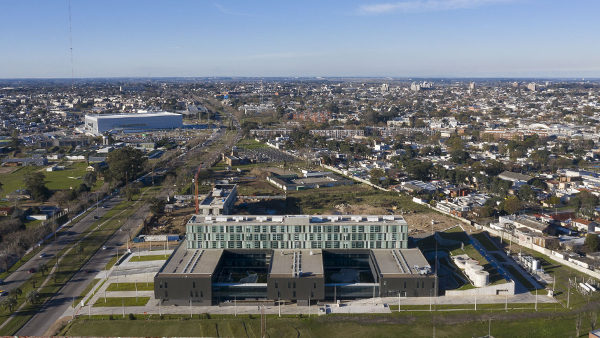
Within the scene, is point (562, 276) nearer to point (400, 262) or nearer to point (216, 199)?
point (400, 262)

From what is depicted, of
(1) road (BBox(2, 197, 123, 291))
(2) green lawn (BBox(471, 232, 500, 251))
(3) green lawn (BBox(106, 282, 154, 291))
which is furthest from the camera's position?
(2) green lawn (BBox(471, 232, 500, 251))

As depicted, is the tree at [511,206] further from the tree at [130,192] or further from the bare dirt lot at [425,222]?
the tree at [130,192]

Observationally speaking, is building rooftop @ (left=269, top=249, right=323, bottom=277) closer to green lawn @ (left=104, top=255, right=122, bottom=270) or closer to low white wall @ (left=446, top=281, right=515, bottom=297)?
low white wall @ (left=446, top=281, right=515, bottom=297)

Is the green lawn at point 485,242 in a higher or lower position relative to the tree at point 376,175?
lower

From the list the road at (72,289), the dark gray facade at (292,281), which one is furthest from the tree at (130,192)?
the dark gray facade at (292,281)

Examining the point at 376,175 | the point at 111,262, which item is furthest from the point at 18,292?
the point at 376,175

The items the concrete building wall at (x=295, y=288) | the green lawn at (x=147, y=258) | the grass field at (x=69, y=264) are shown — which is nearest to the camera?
the grass field at (x=69, y=264)

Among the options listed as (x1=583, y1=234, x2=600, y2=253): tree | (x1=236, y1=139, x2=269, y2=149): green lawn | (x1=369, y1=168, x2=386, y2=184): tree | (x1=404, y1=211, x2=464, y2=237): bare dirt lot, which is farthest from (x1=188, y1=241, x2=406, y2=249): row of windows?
(x1=236, y1=139, x2=269, y2=149): green lawn
